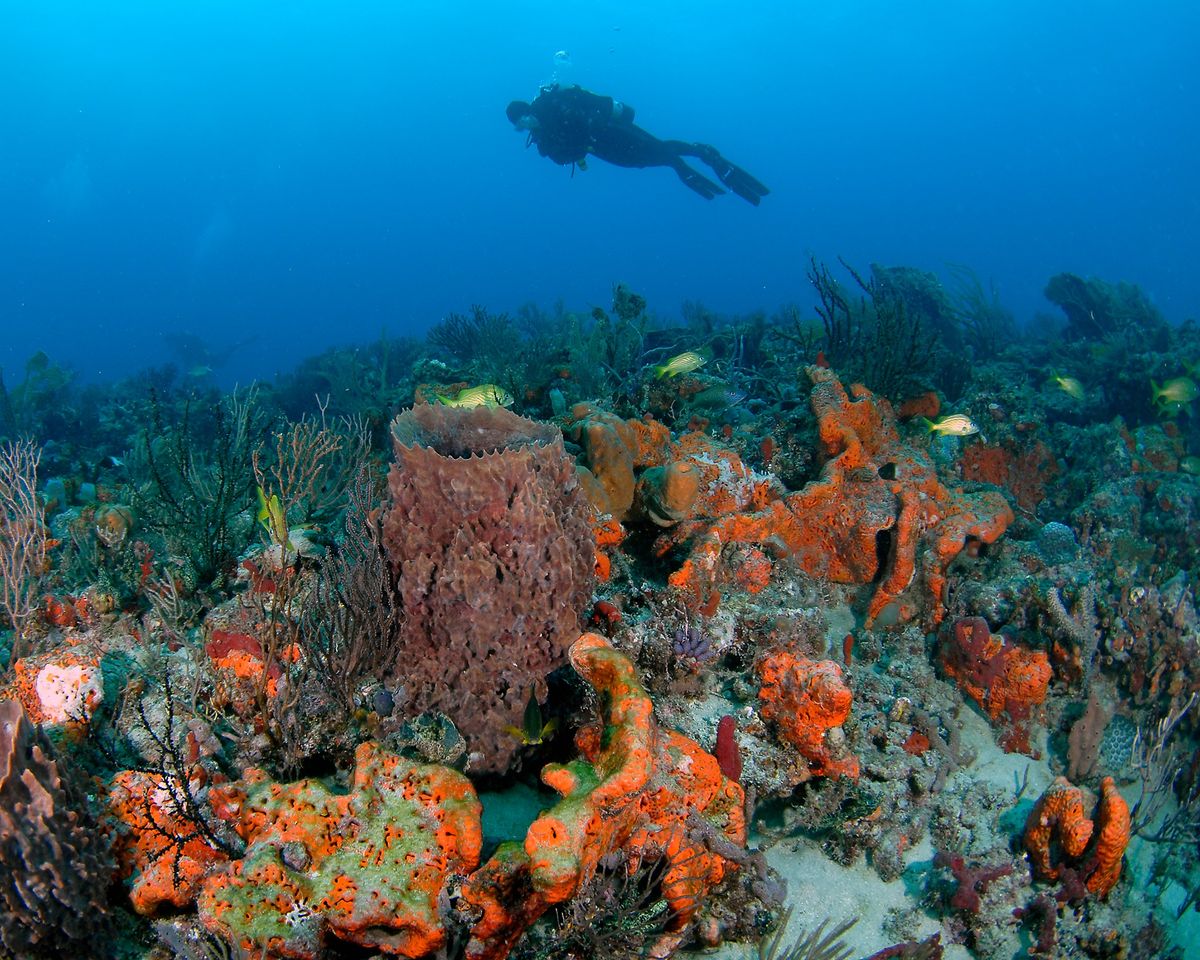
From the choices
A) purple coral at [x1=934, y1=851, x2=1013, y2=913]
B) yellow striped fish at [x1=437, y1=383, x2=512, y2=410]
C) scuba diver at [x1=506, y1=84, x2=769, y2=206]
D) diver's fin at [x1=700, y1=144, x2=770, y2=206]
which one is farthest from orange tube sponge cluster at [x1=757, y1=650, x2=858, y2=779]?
diver's fin at [x1=700, y1=144, x2=770, y2=206]

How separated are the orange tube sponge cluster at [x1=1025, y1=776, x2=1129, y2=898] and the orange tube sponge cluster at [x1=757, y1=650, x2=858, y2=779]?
1.16 metres

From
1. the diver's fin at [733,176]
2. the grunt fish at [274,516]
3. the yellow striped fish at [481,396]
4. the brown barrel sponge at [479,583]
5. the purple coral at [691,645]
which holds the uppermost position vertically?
the diver's fin at [733,176]

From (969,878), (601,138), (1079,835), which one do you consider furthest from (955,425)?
(601,138)

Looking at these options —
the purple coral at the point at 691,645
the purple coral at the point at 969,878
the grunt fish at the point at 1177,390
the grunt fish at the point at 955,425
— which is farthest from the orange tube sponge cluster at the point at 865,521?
the grunt fish at the point at 1177,390

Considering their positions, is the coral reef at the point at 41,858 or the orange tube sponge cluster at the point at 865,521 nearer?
the coral reef at the point at 41,858

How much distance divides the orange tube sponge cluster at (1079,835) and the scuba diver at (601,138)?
18.4m

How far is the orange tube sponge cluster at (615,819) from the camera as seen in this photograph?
97.3 inches

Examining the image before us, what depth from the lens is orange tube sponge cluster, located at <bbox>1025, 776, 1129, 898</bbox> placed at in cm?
359

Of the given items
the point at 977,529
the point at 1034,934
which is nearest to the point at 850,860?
the point at 1034,934

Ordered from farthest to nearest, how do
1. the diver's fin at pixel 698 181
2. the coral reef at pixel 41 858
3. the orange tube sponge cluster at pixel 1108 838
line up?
the diver's fin at pixel 698 181 < the orange tube sponge cluster at pixel 1108 838 < the coral reef at pixel 41 858

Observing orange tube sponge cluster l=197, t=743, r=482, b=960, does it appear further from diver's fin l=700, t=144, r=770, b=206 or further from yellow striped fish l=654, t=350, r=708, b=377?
diver's fin l=700, t=144, r=770, b=206

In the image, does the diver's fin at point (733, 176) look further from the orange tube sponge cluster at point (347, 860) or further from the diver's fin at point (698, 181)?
the orange tube sponge cluster at point (347, 860)

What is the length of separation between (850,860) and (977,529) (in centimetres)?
313

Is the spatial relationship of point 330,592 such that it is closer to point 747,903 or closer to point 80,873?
point 80,873
